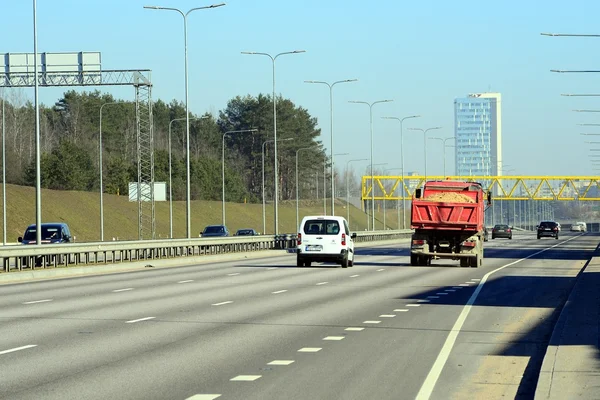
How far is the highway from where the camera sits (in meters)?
12.2

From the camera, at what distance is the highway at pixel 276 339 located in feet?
40.1

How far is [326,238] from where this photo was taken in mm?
42781

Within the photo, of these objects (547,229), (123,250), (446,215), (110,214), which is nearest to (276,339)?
(446,215)

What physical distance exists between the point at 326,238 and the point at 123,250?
810cm

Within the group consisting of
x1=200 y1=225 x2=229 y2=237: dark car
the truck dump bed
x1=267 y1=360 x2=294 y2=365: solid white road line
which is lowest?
x1=267 y1=360 x2=294 y2=365: solid white road line

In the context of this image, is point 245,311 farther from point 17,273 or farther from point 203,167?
point 203,167

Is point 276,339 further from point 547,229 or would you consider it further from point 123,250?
point 547,229

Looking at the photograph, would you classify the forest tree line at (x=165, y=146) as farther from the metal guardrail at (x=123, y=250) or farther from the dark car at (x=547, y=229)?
the metal guardrail at (x=123, y=250)

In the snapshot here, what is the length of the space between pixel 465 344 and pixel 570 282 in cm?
1782

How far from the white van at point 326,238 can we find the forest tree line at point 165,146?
74881 mm

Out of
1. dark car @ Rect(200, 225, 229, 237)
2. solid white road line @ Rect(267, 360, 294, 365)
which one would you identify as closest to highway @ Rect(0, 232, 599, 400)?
solid white road line @ Rect(267, 360, 294, 365)

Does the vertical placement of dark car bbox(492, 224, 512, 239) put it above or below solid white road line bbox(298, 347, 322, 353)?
below

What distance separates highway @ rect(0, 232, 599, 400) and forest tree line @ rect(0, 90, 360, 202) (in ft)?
294

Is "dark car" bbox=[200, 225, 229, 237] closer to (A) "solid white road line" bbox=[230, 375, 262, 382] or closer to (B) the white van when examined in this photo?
(B) the white van
